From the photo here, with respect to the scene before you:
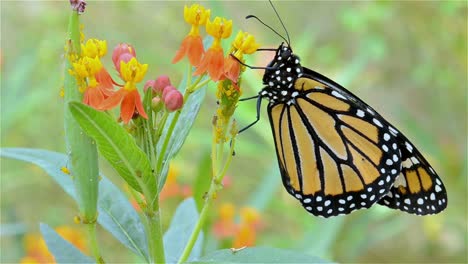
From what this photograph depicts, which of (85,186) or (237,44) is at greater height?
(237,44)

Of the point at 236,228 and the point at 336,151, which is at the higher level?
the point at 336,151

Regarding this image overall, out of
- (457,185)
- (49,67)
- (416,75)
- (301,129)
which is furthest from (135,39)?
(301,129)

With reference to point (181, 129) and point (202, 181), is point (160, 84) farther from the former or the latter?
point (202, 181)

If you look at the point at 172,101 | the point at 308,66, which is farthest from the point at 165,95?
the point at 308,66

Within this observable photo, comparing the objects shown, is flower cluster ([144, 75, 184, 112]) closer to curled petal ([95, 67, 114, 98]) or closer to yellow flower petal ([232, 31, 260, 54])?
curled petal ([95, 67, 114, 98])

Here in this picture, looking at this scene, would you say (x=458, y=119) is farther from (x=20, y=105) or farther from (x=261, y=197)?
(x=20, y=105)

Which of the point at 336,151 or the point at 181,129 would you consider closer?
the point at 181,129

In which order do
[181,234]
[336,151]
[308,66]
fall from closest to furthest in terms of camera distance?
[181,234] → [336,151] → [308,66]

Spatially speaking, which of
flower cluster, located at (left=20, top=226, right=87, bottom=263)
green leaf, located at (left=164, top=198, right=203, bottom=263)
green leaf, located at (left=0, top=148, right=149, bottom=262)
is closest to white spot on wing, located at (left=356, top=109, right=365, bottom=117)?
green leaf, located at (left=164, top=198, right=203, bottom=263)
